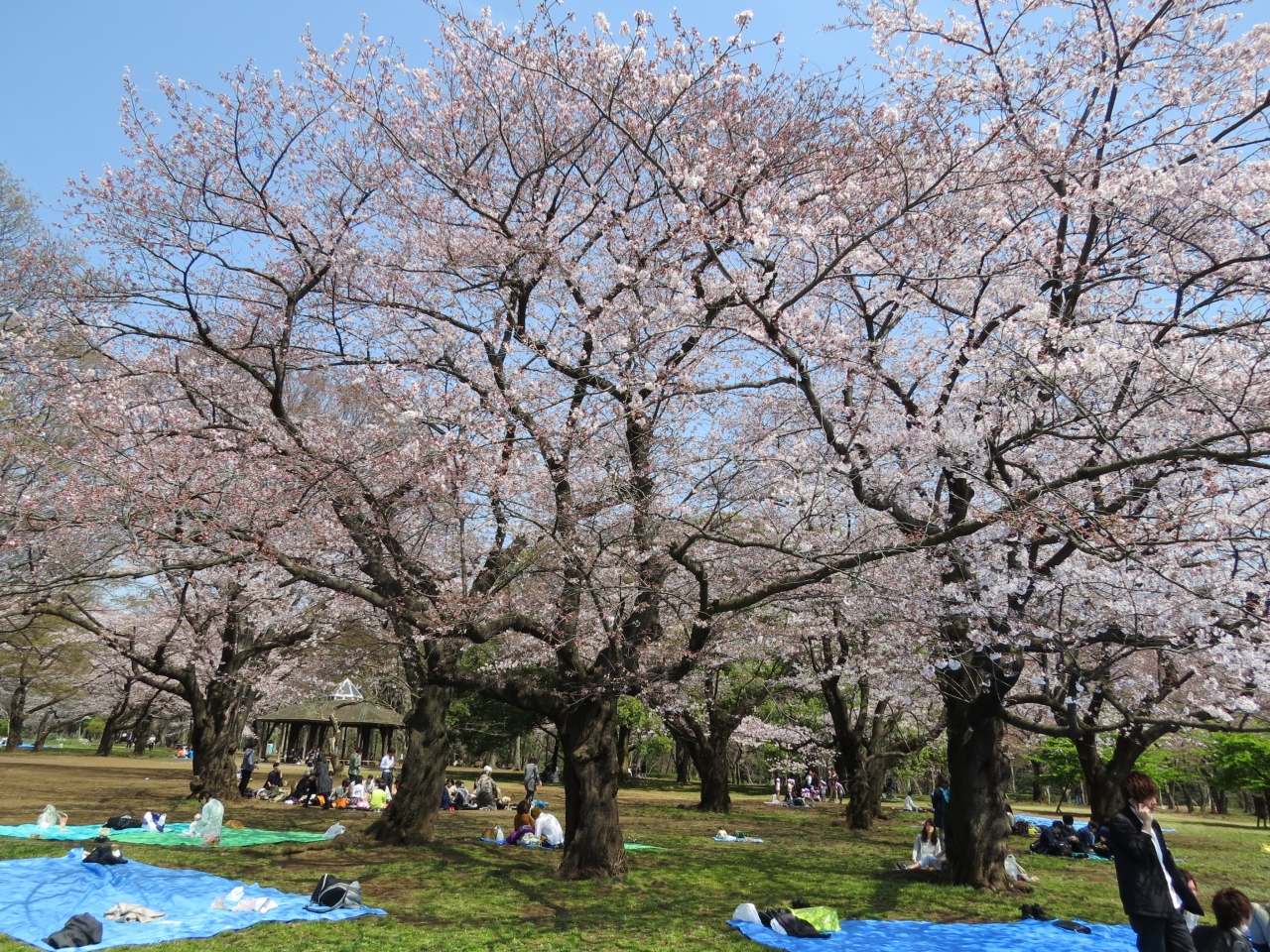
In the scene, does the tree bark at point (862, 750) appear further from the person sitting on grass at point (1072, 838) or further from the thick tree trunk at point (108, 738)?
the thick tree trunk at point (108, 738)

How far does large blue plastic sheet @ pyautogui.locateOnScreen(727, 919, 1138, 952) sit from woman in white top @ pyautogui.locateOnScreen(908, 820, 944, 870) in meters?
3.49

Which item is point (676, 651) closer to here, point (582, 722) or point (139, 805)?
point (582, 722)

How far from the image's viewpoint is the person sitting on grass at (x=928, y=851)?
37.3 feet

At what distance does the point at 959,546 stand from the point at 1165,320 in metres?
3.31

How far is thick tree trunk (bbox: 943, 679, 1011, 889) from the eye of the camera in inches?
395

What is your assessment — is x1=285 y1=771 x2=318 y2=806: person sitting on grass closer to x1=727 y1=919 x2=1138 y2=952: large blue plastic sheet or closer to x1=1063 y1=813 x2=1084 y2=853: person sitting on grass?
x1=727 y1=919 x2=1138 y2=952: large blue plastic sheet

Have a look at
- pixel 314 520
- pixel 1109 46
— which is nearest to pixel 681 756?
pixel 314 520

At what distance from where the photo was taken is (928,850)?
11523 millimetres

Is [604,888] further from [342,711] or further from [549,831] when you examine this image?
[342,711]

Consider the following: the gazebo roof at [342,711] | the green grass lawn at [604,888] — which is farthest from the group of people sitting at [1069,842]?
the gazebo roof at [342,711]

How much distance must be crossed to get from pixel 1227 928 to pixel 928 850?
7.15 metres

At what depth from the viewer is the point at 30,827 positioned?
1098cm

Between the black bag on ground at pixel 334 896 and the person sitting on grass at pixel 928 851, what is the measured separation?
7882mm


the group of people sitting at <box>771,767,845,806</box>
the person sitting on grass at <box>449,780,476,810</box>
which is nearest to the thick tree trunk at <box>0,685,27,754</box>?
the person sitting on grass at <box>449,780,476,810</box>
